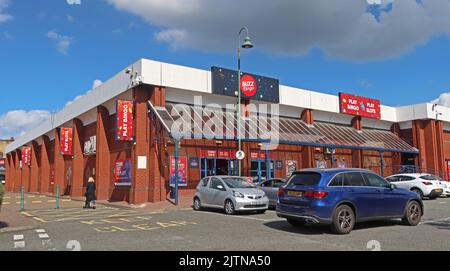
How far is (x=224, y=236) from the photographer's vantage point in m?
10.0

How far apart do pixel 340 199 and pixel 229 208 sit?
20.2 feet

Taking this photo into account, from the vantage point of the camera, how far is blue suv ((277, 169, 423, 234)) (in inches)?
396

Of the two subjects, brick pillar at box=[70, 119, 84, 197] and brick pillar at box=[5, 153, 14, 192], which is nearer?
brick pillar at box=[70, 119, 84, 197]

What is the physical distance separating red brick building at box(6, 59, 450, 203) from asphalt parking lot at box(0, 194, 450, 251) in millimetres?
9184

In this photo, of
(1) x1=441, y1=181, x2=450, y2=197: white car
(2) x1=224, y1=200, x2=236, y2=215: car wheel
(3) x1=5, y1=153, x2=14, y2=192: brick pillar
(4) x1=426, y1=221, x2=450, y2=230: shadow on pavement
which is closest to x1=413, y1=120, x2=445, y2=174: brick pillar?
(1) x1=441, y1=181, x2=450, y2=197: white car

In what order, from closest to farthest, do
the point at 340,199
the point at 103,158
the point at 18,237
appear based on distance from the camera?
the point at 340,199
the point at 18,237
the point at 103,158

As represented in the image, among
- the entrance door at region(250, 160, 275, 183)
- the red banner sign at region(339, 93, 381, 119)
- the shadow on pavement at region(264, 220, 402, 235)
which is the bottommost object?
the shadow on pavement at region(264, 220, 402, 235)

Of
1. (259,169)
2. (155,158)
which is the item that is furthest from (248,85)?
(155,158)

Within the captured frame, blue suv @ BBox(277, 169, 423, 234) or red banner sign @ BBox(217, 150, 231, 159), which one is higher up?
red banner sign @ BBox(217, 150, 231, 159)

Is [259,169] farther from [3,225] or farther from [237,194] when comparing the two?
[3,225]

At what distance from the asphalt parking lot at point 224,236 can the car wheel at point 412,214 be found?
0.90 ft

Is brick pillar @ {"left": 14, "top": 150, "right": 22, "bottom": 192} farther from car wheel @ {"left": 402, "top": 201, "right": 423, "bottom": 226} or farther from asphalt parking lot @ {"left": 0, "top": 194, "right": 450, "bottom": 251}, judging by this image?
car wheel @ {"left": 402, "top": 201, "right": 423, "bottom": 226}

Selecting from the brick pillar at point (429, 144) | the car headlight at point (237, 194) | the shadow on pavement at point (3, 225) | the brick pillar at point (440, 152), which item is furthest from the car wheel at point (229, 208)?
the brick pillar at point (440, 152)
